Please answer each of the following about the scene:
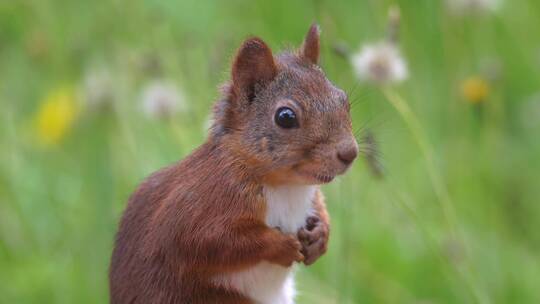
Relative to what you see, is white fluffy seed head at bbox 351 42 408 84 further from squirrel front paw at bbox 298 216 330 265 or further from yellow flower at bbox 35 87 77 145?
yellow flower at bbox 35 87 77 145

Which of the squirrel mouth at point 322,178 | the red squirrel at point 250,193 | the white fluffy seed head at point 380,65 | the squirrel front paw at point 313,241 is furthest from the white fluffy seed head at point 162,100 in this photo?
the squirrel mouth at point 322,178

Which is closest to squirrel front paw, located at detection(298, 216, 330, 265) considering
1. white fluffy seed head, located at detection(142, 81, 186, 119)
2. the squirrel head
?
the squirrel head

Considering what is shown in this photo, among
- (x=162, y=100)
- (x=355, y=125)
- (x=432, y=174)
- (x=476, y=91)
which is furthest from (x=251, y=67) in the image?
(x=355, y=125)

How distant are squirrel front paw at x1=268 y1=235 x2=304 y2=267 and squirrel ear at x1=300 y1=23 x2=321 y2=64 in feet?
1.38

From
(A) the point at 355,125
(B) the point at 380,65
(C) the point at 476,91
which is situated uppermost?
(A) the point at 355,125

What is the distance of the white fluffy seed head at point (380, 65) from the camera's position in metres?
3.12

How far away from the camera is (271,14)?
198 inches

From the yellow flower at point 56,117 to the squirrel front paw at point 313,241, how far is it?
2399 millimetres

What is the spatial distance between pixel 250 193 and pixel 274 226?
106mm

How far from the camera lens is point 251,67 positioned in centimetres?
245

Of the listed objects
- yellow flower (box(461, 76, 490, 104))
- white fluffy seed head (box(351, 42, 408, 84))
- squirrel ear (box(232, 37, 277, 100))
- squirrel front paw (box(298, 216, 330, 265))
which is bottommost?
squirrel front paw (box(298, 216, 330, 265))

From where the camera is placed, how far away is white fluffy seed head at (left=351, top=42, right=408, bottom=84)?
10.2ft

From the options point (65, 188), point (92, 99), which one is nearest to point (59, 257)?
point (65, 188)

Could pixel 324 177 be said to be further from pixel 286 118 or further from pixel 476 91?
pixel 476 91
